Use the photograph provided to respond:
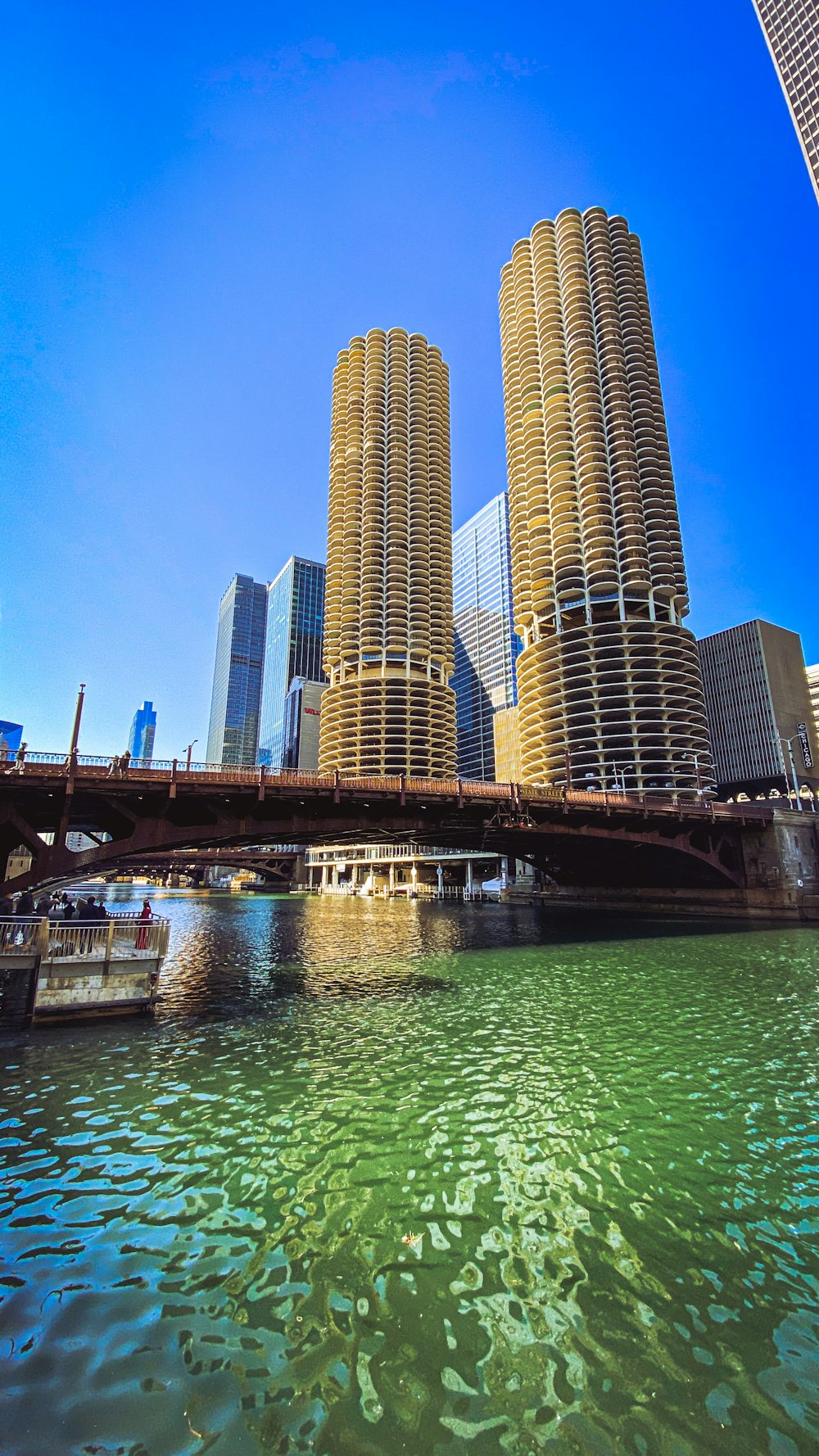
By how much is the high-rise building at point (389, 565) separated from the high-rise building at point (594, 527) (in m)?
32.3

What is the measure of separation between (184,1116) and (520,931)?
47.2 m

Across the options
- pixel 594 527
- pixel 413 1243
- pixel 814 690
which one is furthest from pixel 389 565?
pixel 413 1243

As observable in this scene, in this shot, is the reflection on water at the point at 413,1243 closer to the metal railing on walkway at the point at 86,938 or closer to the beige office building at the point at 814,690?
the metal railing on walkway at the point at 86,938

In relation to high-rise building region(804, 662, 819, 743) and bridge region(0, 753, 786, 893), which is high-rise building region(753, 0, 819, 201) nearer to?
high-rise building region(804, 662, 819, 743)

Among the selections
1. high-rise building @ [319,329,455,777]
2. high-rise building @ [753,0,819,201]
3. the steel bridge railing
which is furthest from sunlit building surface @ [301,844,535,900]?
high-rise building @ [753,0,819,201]

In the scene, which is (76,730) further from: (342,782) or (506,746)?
(506,746)

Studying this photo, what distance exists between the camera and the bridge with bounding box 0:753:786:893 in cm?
3347

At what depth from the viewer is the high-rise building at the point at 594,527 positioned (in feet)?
387

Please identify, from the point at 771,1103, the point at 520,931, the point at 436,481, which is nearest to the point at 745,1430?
the point at 771,1103

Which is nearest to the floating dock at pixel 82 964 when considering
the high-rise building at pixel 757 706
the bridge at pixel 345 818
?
the bridge at pixel 345 818

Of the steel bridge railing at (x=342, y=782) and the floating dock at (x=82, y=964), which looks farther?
the steel bridge railing at (x=342, y=782)

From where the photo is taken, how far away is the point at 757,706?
509 feet

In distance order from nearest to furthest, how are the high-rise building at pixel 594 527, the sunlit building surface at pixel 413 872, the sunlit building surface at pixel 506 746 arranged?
1. the high-rise building at pixel 594 527
2. the sunlit building surface at pixel 413 872
3. the sunlit building surface at pixel 506 746

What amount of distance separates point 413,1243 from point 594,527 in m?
139
